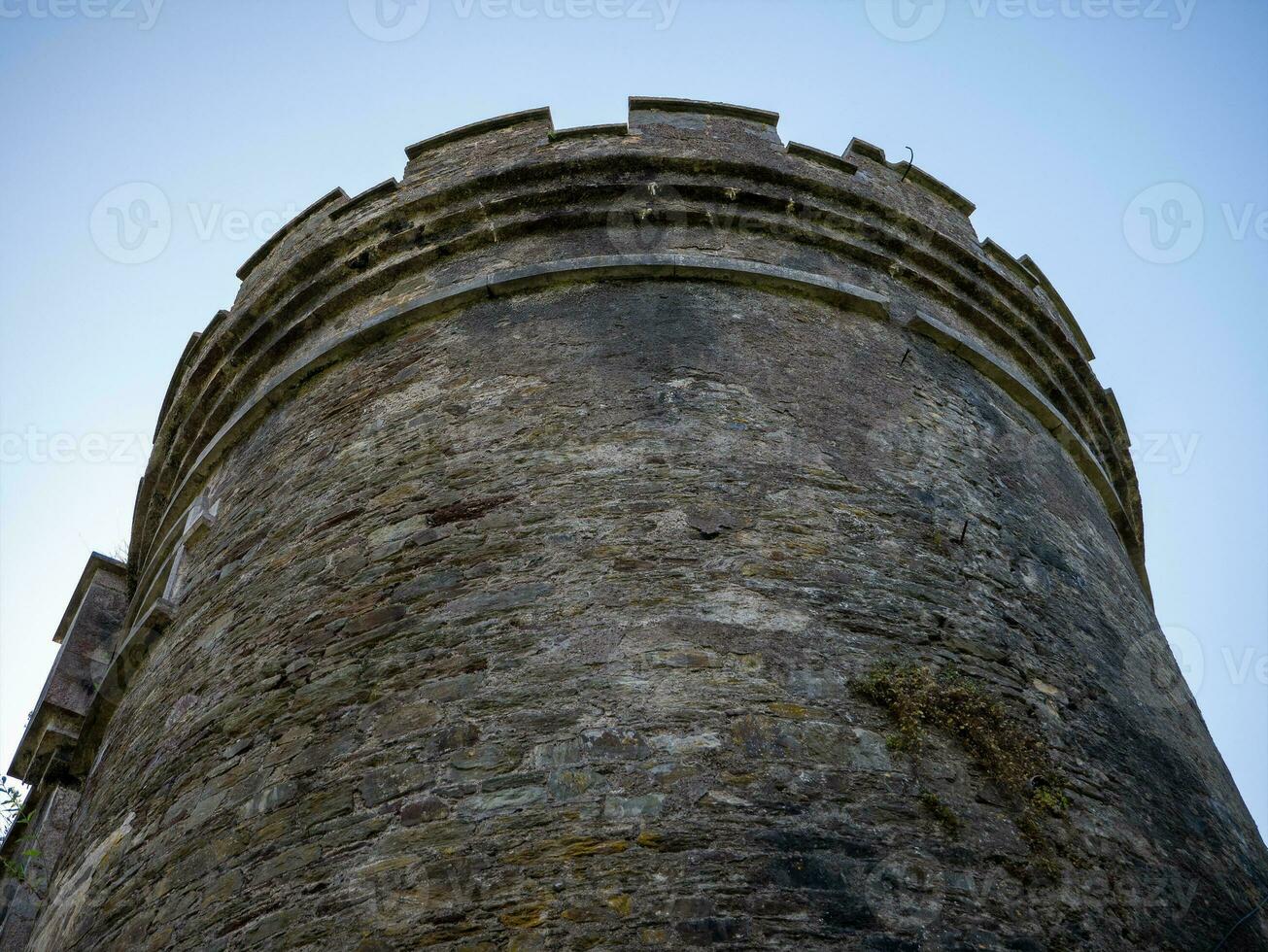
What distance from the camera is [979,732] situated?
12.4 ft

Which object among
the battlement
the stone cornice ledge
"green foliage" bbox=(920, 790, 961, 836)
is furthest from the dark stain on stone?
the stone cornice ledge

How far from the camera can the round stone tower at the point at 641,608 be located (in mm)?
3383

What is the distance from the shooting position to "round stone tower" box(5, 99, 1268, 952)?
11.1 ft

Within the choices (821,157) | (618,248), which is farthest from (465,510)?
(821,157)

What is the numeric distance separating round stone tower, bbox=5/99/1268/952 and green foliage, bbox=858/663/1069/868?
0.01 meters

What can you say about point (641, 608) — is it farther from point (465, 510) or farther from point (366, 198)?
point (366, 198)

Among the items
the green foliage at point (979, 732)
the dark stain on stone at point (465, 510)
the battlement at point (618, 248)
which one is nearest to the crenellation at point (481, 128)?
the battlement at point (618, 248)

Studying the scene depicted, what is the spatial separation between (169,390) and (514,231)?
2.59 m

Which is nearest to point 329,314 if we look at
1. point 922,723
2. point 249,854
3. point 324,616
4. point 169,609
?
point 169,609

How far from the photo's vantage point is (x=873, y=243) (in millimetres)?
5973

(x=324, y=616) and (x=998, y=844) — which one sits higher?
(x=324, y=616)

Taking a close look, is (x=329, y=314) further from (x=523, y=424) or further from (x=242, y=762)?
(x=242, y=762)

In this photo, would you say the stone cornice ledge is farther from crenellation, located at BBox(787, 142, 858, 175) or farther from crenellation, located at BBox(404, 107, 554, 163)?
crenellation, located at BBox(404, 107, 554, 163)

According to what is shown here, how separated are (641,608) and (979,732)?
109cm
